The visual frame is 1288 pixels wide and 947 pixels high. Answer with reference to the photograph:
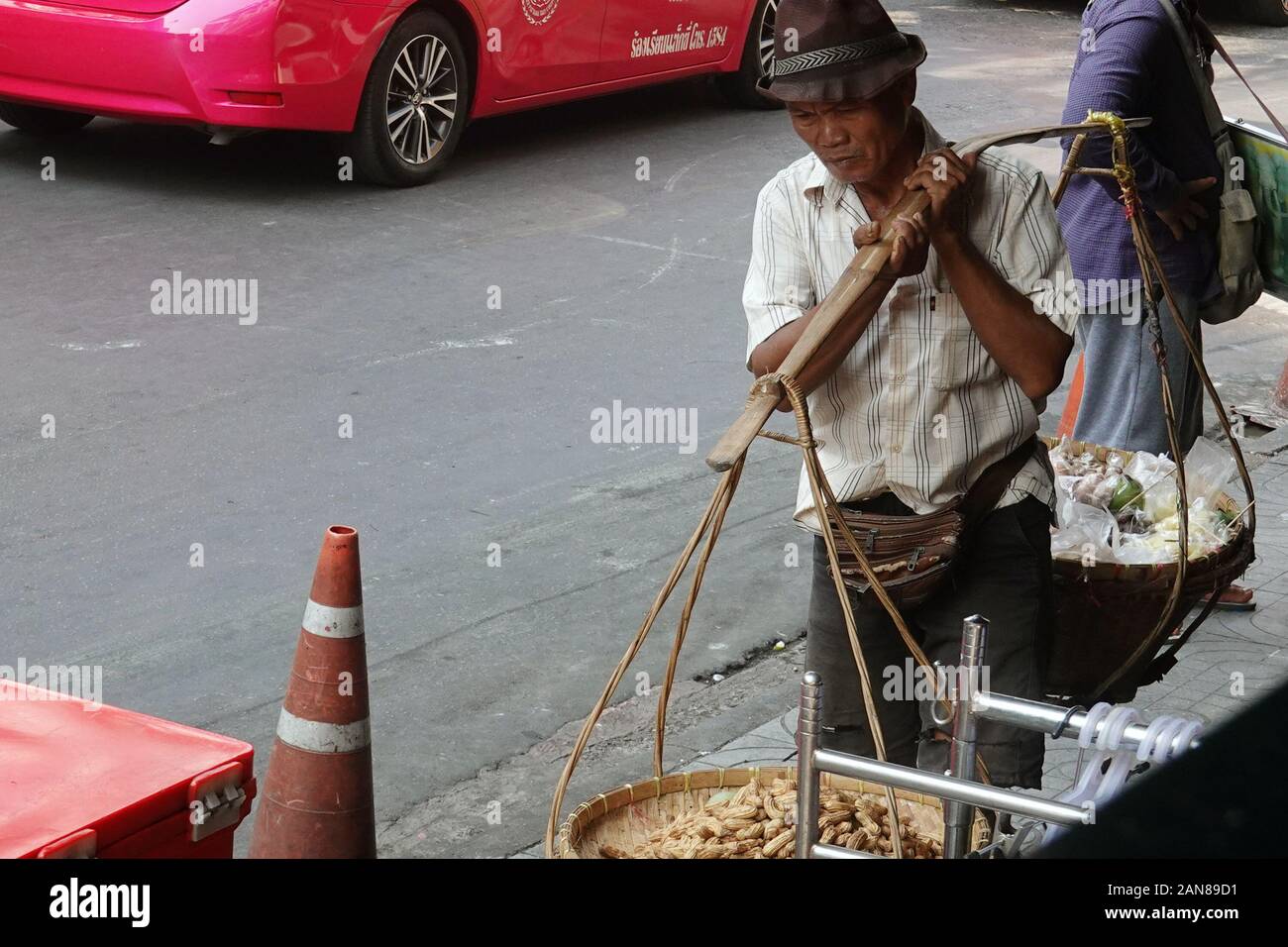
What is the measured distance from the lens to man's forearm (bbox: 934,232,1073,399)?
8.07ft

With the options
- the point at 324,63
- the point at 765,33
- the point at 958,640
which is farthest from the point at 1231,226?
the point at 765,33

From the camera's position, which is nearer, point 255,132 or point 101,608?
point 101,608

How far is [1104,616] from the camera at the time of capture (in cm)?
334

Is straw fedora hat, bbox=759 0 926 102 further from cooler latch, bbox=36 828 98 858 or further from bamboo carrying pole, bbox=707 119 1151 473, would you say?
cooler latch, bbox=36 828 98 858

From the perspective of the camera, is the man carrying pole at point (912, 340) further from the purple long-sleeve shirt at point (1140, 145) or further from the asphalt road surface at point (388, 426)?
the purple long-sleeve shirt at point (1140, 145)

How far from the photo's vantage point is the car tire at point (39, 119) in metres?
8.95

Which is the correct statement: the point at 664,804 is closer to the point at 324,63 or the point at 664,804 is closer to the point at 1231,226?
the point at 1231,226

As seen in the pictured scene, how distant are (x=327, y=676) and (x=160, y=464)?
2.45 m

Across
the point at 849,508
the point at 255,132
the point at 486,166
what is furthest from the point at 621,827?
the point at 255,132

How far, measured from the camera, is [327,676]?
10.2 feet

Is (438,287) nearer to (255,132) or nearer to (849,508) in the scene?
(255,132)

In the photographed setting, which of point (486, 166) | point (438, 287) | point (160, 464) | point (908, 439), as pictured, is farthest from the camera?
point (486, 166)

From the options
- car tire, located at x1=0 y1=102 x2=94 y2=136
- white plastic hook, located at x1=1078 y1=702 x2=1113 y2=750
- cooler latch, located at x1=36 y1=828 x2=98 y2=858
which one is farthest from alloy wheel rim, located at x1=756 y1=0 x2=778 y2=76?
white plastic hook, located at x1=1078 y1=702 x2=1113 y2=750

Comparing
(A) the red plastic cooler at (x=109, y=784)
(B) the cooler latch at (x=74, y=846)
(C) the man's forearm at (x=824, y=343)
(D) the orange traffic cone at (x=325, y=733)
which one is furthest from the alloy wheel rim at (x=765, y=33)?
(B) the cooler latch at (x=74, y=846)
